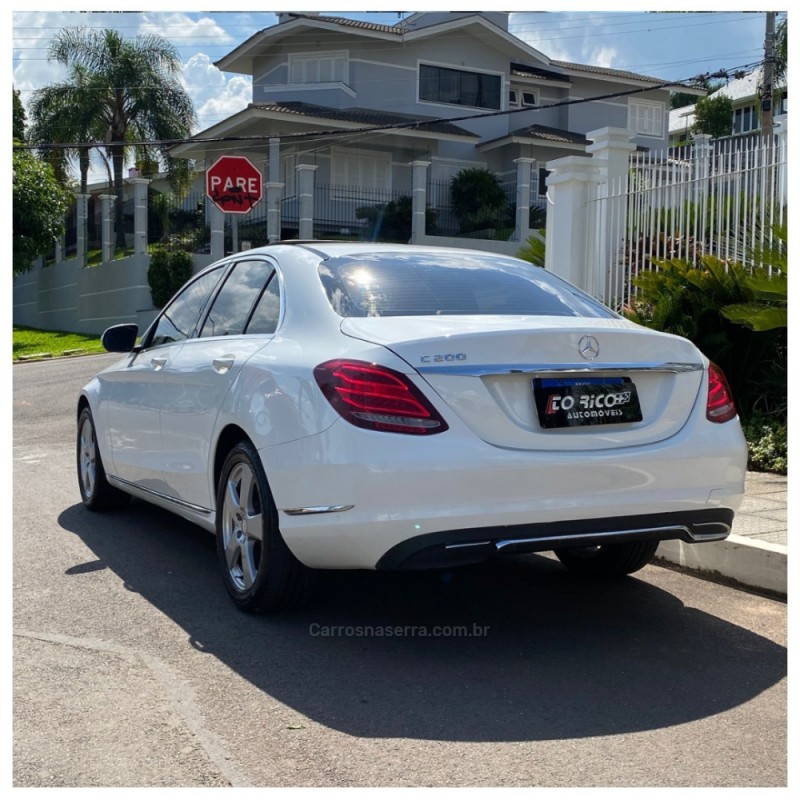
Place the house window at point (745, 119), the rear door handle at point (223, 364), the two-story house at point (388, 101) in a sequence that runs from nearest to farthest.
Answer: the rear door handle at point (223, 364), the two-story house at point (388, 101), the house window at point (745, 119)

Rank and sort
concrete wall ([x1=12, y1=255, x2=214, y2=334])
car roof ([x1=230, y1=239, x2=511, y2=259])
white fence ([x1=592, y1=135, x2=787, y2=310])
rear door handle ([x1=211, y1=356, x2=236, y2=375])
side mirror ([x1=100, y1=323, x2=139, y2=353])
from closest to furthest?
rear door handle ([x1=211, y1=356, x2=236, y2=375])
car roof ([x1=230, y1=239, x2=511, y2=259])
side mirror ([x1=100, y1=323, x2=139, y2=353])
white fence ([x1=592, y1=135, x2=787, y2=310])
concrete wall ([x1=12, y1=255, x2=214, y2=334])

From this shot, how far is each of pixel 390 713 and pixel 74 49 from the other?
1428 inches

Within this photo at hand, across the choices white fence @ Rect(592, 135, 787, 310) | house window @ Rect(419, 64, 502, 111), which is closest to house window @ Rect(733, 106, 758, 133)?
house window @ Rect(419, 64, 502, 111)

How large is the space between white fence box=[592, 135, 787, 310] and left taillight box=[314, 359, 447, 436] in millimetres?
5986

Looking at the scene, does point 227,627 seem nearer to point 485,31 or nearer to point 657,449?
point 657,449

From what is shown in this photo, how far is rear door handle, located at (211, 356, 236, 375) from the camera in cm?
491

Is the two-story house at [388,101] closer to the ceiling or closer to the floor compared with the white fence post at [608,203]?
closer to the ceiling

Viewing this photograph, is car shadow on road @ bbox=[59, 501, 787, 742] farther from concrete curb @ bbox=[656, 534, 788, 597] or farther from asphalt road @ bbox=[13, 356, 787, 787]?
concrete curb @ bbox=[656, 534, 788, 597]

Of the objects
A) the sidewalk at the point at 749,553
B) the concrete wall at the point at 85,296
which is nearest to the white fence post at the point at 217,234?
the concrete wall at the point at 85,296

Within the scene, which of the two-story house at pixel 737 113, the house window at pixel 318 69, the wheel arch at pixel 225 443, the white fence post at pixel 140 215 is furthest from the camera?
the two-story house at pixel 737 113

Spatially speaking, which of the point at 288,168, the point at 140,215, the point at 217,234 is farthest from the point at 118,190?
the point at 217,234

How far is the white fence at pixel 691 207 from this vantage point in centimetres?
937

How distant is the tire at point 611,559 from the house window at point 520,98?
115ft

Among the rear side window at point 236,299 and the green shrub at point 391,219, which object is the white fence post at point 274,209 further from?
the rear side window at point 236,299
